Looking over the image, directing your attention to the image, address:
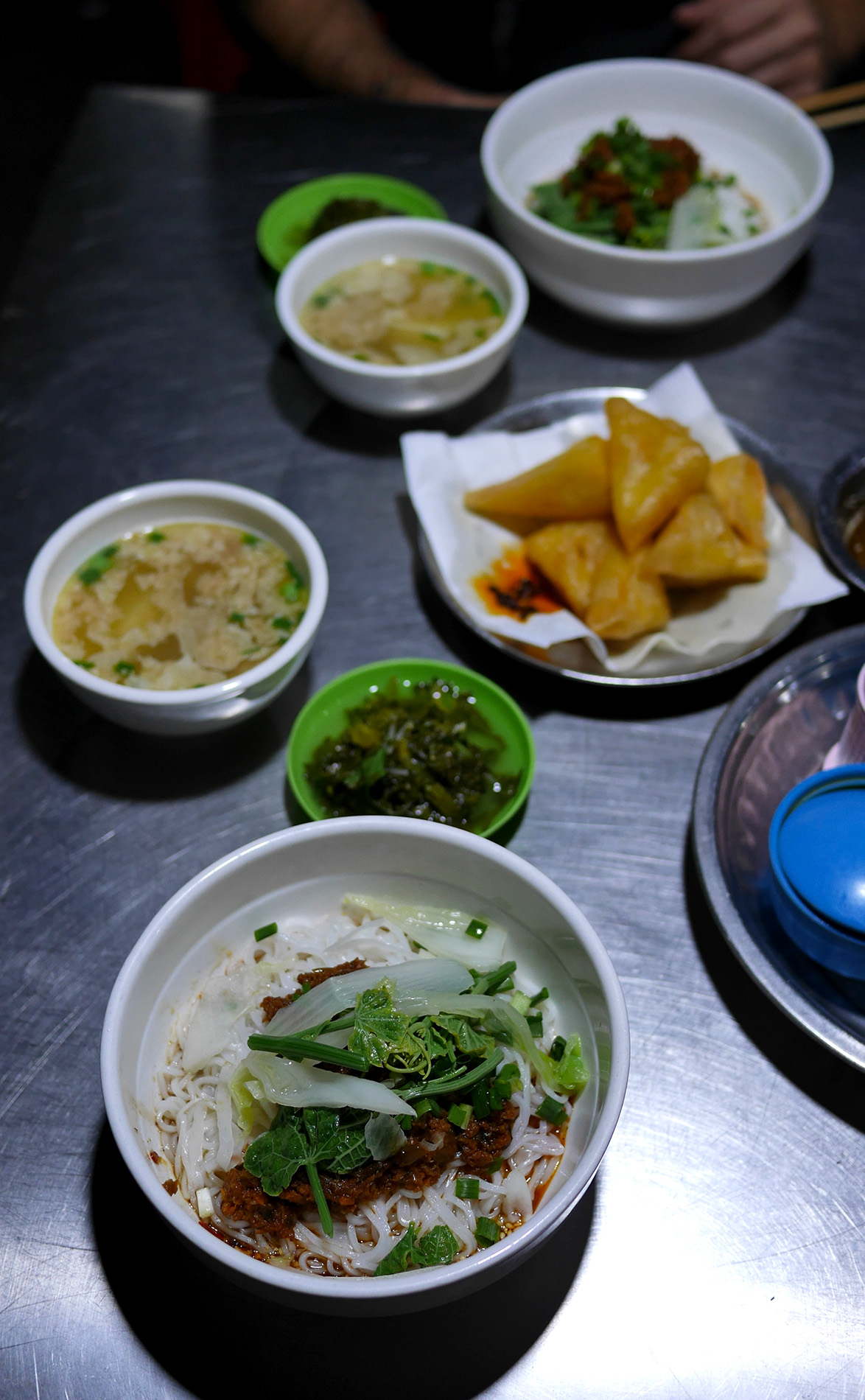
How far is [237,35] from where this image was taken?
390 centimetres

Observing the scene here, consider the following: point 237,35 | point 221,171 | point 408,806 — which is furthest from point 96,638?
point 237,35

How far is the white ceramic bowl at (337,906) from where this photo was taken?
113 cm

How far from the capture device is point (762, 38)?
3484 mm

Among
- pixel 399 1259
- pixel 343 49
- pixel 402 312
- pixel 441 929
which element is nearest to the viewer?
pixel 399 1259

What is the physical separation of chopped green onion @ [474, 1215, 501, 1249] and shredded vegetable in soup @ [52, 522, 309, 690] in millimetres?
1049

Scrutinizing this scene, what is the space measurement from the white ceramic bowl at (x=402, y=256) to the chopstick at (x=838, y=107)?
4.89 feet

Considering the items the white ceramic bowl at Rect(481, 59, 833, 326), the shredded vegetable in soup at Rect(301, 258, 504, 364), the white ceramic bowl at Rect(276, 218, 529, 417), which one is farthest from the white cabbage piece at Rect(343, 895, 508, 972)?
the white ceramic bowl at Rect(481, 59, 833, 326)

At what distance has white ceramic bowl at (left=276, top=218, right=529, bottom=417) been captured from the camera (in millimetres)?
2334

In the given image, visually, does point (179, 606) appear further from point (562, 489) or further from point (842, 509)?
point (842, 509)

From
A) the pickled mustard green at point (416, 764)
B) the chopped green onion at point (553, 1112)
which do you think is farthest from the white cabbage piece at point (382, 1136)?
the pickled mustard green at point (416, 764)

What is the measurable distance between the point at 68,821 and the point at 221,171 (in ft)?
7.79

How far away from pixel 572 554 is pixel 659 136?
1.80m

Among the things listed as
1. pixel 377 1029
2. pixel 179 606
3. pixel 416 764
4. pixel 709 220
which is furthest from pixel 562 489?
pixel 377 1029

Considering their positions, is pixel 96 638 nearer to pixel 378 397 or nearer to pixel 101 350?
pixel 378 397
